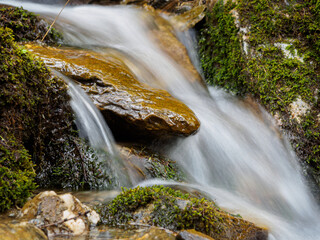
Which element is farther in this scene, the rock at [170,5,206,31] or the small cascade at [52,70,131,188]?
the rock at [170,5,206,31]

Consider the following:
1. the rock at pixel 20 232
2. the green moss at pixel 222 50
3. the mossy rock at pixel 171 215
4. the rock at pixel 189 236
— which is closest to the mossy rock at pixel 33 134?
the rock at pixel 20 232

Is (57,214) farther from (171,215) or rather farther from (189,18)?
(189,18)

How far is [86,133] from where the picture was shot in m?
3.71

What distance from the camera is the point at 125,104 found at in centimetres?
399

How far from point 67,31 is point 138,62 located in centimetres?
169

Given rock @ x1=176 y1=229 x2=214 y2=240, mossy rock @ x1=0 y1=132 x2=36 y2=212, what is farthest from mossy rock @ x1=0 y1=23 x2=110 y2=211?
rock @ x1=176 y1=229 x2=214 y2=240

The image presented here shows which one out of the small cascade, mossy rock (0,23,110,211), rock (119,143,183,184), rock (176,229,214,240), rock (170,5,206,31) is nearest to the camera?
rock (176,229,214,240)

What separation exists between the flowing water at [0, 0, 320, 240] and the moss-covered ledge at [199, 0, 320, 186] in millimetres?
295

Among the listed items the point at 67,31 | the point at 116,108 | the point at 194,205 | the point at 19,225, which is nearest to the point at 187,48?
the point at 67,31

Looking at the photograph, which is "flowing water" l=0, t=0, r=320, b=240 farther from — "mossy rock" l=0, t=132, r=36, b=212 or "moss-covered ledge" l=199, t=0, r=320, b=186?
"mossy rock" l=0, t=132, r=36, b=212

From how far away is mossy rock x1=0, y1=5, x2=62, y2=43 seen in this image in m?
5.11

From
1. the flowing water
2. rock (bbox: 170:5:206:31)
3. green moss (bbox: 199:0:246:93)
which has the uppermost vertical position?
rock (bbox: 170:5:206:31)

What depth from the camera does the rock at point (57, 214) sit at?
83.1 inches

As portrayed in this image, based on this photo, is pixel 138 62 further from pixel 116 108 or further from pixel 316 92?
pixel 316 92
